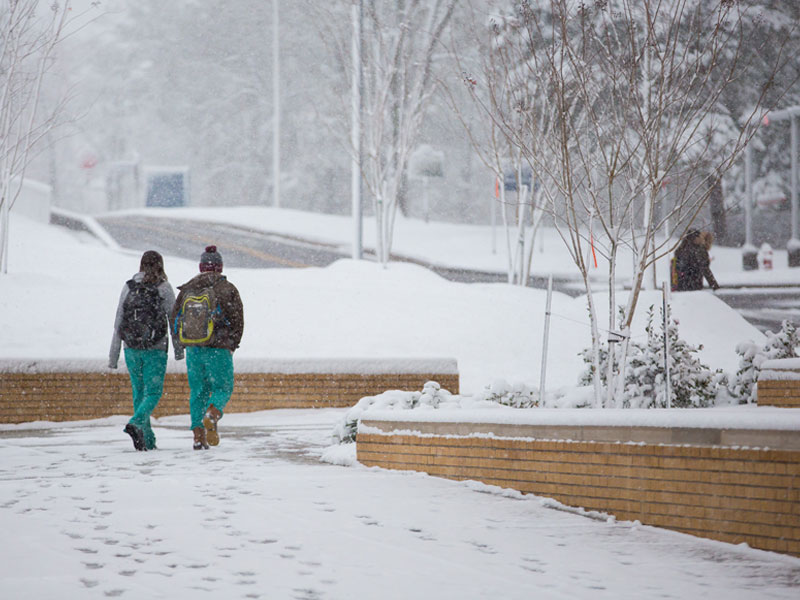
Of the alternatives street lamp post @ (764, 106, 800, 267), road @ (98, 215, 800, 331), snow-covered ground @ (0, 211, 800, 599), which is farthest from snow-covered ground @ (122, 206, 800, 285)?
snow-covered ground @ (0, 211, 800, 599)

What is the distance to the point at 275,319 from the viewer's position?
16828 mm

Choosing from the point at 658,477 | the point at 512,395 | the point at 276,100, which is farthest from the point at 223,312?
the point at 276,100

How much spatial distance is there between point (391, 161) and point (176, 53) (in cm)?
3215

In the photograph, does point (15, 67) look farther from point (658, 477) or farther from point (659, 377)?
point (658, 477)

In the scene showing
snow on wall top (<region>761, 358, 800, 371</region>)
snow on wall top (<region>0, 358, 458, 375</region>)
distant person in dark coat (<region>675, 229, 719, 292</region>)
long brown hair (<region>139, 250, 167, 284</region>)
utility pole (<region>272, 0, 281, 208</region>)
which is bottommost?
snow on wall top (<region>0, 358, 458, 375</region>)

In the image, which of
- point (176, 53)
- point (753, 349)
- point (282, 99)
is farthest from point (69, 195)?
point (753, 349)

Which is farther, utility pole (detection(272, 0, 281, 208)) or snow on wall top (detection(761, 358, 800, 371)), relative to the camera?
utility pole (detection(272, 0, 281, 208))

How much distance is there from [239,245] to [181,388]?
2306cm

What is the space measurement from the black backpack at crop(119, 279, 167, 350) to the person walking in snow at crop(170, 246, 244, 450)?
131 millimetres

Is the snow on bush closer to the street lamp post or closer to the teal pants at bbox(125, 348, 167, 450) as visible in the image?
the teal pants at bbox(125, 348, 167, 450)

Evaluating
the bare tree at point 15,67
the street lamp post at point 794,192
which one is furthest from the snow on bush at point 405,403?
the street lamp post at point 794,192

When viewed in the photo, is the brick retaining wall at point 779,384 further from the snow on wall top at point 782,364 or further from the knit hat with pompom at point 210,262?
the knit hat with pompom at point 210,262

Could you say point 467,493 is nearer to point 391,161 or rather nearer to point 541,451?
point 541,451

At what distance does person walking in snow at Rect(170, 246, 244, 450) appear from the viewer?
8758 mm
